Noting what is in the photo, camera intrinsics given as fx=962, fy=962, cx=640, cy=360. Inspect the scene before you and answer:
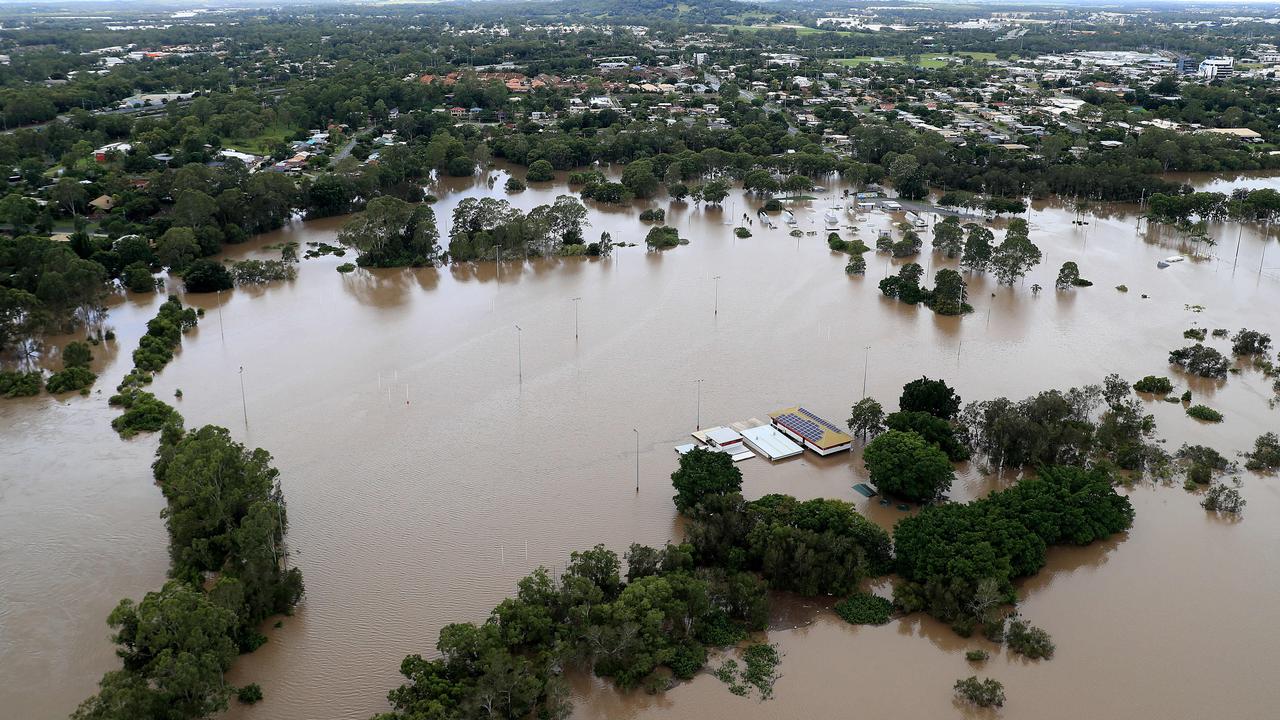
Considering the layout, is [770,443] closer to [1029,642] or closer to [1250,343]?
[1029,642]

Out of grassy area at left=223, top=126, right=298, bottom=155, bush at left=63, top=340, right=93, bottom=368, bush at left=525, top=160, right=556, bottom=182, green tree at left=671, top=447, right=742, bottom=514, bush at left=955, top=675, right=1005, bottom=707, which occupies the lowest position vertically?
bush at left=955, top=675, right=1005, bottom=707

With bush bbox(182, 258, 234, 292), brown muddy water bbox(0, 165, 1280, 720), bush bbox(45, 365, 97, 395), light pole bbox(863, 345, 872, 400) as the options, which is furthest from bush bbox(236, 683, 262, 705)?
bush bbox(182, 258, 234, 292)

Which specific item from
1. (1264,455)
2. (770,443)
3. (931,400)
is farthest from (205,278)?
(1264,455)

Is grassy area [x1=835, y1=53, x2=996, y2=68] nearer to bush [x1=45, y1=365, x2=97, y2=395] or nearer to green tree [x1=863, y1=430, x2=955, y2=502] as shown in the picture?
green tree [x1=863, y1=430, x2=955, y2=502]

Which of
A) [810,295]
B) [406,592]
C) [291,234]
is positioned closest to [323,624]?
[406,592]

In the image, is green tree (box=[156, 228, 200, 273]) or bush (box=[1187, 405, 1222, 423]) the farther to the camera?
green tree (box=[156, 228, 200, 273])

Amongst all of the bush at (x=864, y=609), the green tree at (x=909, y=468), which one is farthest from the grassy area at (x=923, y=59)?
the bush at (x=864, y=609)

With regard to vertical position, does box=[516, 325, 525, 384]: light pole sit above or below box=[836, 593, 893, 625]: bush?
above
